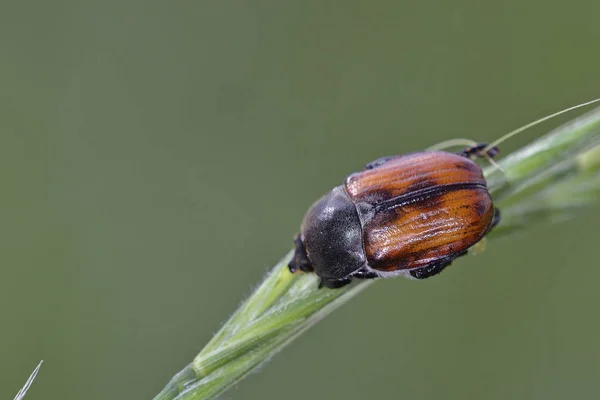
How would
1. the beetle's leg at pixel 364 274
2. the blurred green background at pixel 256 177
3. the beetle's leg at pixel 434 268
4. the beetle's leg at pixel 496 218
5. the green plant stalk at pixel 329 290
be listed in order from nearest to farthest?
the green plant stalk at pixel 329 290 → the beetle's leg at pixel 496 218 → the beetle's leg at pixel 434 268 → the beetle's leg at pixel 364 274 → the blurred green background at pixel 256 177

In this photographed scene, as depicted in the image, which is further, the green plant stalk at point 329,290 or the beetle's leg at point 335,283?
the beetle's leg at point 335,283

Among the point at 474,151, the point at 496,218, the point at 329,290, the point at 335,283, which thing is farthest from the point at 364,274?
the point at 474,151

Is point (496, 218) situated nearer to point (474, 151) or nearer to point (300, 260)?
point (474, 151)

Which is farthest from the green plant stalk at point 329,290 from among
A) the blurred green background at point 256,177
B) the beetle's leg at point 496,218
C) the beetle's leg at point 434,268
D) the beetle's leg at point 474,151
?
the blurred green background at point 256,177

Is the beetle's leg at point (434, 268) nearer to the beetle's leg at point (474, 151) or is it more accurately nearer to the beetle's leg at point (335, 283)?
the beetle's leg at point (335, 283)

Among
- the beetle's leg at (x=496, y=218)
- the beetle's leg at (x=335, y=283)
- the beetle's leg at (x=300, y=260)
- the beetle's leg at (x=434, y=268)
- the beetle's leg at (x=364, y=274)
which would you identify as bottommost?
the beetle's leg at (x=434, y=268)

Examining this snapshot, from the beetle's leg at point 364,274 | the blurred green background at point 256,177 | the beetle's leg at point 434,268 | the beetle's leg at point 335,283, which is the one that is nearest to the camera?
the beetle's leg at point 335,283

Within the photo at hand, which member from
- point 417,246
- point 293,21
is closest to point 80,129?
point 293,21
